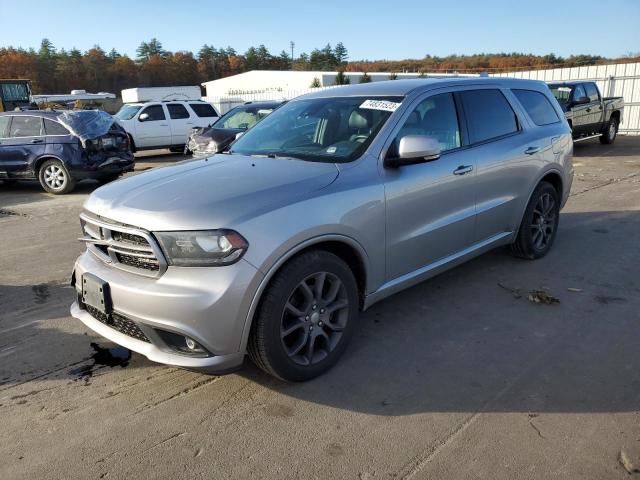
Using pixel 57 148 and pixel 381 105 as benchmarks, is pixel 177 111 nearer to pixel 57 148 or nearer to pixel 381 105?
pixel 57 148

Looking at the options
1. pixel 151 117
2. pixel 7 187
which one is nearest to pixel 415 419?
pixel 7 187

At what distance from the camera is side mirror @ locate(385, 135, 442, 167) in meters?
3.47

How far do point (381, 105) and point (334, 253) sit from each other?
1.25 m

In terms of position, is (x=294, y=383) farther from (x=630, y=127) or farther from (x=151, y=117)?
(x=630, y=127)

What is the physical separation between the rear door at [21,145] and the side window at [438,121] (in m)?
9.05

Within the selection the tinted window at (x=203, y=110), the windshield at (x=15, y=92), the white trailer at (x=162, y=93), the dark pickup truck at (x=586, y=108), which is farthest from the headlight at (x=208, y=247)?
the windshield at (x=15, y=92)

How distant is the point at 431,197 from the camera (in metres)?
3.86

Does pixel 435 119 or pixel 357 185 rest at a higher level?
pixel 435 119

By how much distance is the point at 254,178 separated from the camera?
3293 millimetres

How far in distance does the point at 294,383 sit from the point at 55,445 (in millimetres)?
1338

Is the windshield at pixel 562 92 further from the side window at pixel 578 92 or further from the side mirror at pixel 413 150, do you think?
the side mirror at pixel 413 150

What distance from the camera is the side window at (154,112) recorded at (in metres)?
16.6

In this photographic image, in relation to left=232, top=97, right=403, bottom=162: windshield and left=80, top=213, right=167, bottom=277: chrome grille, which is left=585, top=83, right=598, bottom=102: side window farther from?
left=80, top=213, right=167, bottom=277: chrome grille

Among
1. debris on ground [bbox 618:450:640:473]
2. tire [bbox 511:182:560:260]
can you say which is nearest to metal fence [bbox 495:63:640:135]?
tire [bbox 511:182:560:260]
